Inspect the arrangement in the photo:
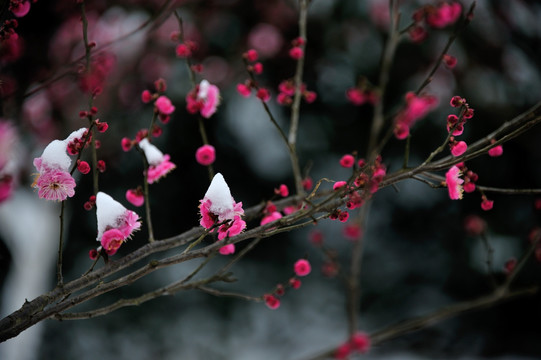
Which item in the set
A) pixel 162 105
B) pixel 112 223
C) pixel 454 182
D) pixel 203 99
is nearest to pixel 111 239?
pixel 112 223

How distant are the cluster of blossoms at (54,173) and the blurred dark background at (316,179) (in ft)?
8.16

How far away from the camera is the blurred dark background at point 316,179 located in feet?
12.1

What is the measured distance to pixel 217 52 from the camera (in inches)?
159

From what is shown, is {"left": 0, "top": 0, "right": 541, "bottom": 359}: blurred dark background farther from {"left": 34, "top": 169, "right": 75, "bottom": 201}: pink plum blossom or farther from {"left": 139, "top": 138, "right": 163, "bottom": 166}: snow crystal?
{"left": 34, "top": 169, "right": 75, "bottom": 201}: pink plum blossom

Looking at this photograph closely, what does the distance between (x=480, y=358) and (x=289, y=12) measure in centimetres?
349

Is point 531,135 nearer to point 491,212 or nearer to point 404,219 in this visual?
point 491,212

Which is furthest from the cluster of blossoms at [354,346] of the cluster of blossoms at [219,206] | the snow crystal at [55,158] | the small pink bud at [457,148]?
the snow crystal at [55,158]

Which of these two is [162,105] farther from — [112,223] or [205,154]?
[112,223]

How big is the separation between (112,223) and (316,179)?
309 cm

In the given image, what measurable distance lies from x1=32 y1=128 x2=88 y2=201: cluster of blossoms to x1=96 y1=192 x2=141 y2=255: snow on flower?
89 millimetres

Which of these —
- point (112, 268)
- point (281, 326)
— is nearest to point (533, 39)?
point (281, 326)

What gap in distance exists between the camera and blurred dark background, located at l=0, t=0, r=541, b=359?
3678 millimetres

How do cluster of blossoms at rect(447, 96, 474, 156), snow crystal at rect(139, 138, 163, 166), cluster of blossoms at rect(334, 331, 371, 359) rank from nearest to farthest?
cluster of blossoms at rect(334, 331, 371, 359) < cluster of blossoms at rect(447, 96, 474, 156) < snow crystal at rect(139, 138, 163, 166)

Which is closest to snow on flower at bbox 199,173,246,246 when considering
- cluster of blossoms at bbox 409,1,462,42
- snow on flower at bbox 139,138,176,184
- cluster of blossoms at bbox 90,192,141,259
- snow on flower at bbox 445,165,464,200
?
→ cluster of blossoms at bbox 90,192,141,259
